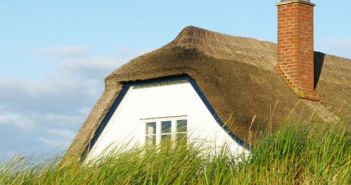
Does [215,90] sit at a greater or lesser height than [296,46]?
lesser

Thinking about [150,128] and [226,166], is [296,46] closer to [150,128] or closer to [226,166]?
[150,128]

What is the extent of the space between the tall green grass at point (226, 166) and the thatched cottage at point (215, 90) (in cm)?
496

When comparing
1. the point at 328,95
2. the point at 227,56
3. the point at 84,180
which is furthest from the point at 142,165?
the point at 328,95

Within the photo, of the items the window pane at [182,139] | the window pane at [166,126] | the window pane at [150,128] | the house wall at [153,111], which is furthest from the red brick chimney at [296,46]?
the window pane at [182,139]

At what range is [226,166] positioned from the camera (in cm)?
1161

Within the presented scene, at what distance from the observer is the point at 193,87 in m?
18.5

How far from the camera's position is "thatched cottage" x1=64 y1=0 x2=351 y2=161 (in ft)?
59.4

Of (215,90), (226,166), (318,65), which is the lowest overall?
(226,166)

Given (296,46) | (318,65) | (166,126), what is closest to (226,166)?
(166,126)

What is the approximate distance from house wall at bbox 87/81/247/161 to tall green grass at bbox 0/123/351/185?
552 cm

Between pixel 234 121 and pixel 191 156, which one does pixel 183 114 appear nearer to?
pixel 234 121

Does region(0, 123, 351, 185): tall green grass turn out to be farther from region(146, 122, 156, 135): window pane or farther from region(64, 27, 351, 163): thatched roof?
region(146, 122, 156, 135): window pane

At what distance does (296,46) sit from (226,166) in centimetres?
953

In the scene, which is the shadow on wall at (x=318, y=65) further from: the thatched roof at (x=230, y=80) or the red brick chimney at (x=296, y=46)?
the red brick chimney at (x=296, y=46)
